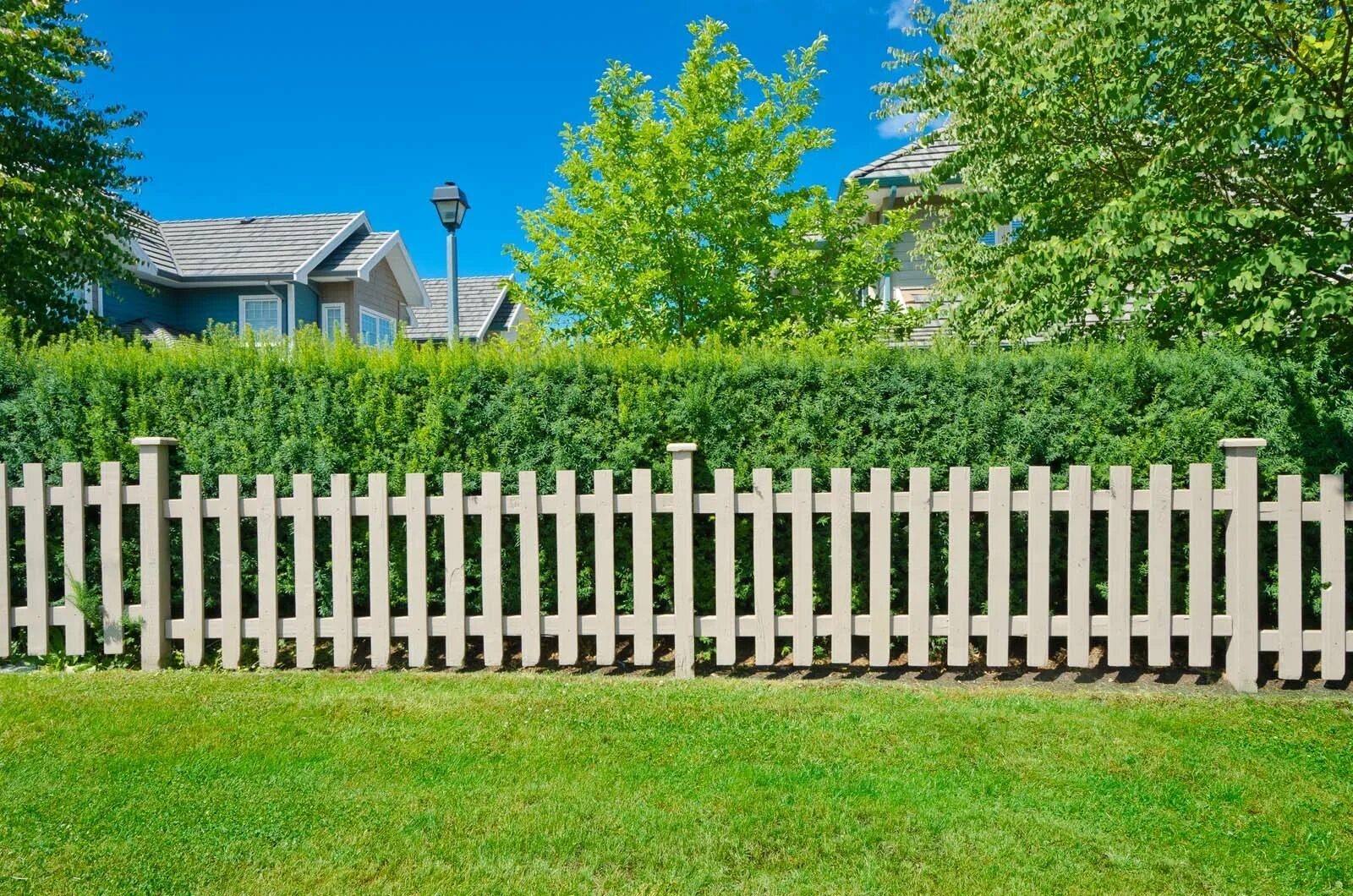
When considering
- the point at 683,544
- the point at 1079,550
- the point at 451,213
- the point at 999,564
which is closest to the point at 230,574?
the point at 683,544

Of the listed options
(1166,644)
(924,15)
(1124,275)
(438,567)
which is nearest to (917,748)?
(1166,644)

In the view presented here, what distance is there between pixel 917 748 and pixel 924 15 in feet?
19.1

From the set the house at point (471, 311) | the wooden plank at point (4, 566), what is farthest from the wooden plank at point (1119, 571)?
the house at point (471, 311)

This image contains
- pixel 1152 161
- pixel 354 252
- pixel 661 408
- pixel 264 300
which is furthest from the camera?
pixel 354 252

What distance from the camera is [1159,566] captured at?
15.1ft

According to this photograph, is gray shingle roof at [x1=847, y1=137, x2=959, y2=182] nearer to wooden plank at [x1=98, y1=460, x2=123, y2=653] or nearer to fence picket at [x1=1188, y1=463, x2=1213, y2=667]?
fence picket at [x1=1188, y1=463, x2=1213, y2=667]

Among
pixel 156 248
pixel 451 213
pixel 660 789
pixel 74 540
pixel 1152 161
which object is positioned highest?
pixel 156 248

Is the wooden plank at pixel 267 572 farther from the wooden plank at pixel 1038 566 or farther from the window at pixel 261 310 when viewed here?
the window at pixel 261 310

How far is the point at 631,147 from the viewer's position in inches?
367

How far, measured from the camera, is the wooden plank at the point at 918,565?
4.62m

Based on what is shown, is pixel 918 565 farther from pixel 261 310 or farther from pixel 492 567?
pixel 261 310

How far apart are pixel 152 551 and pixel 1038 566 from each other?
5.02 m

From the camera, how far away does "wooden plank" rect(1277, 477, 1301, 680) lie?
4531mm

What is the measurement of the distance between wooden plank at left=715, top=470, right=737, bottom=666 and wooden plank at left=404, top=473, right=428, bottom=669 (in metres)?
1.67
